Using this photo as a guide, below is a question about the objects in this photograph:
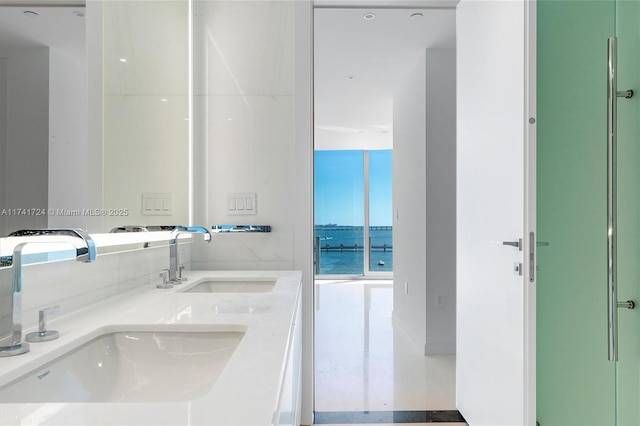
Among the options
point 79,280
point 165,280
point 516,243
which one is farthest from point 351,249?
point 79,280

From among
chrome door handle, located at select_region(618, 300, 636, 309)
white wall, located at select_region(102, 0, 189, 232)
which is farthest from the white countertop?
chrome door handle, located at select_region(618, 300, 636, 309)

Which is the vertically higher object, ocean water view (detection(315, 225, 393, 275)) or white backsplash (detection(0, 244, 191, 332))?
white backsplash (detection(0, 244, 191, 332))

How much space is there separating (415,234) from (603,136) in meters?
1.98

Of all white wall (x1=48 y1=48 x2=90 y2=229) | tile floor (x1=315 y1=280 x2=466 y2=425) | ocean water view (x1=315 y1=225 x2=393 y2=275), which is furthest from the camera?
ocean water view (x1=315 y1=225 x2=393 y2=275)

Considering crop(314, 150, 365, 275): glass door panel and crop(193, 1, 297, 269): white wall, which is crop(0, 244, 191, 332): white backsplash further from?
crop(314, 150, 365, 275): glass door panel

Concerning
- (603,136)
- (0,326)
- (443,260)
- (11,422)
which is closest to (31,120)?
(0,326)

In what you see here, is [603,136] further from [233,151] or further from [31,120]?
[31,120]

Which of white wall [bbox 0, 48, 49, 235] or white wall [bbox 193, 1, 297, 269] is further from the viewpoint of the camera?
white wall [bbox 193, 1, 297, 269]

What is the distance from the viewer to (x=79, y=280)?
1.08 m

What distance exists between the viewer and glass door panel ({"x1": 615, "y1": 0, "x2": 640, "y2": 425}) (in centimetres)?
153

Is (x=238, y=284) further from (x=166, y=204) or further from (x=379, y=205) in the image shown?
(x=379, y=205)

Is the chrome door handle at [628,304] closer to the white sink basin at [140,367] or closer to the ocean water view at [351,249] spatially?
the white sink basin at [140,367]

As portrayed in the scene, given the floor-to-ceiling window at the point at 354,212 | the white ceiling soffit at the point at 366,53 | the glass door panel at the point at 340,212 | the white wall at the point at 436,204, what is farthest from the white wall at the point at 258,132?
the glass door panel at the point at 340,212

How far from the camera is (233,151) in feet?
6.59
